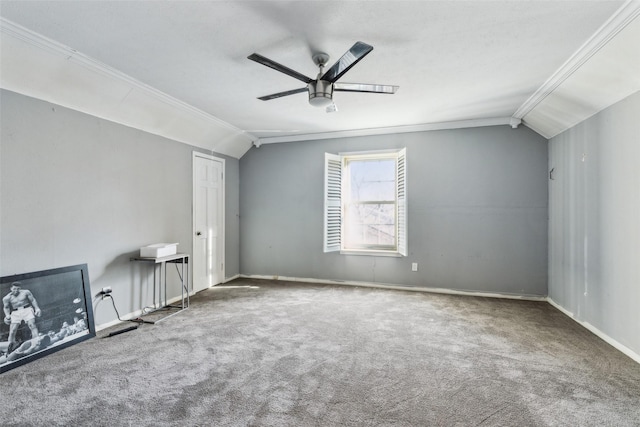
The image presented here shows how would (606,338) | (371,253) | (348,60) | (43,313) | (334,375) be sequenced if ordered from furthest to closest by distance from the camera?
(371,253) < (606,338) < (43,313) < (334,375) < (348,60)

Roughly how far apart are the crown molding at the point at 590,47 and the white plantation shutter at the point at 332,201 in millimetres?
2595

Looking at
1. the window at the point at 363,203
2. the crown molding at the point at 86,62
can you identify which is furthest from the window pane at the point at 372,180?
the crown molding at the point at 86,62

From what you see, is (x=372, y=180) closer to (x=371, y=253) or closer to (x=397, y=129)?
(x=397, y=129)

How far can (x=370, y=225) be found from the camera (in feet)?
16.5

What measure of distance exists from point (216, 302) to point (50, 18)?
10.4 feet

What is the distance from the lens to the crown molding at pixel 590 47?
75.0 inches

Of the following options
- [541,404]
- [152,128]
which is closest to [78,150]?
Answer: [152,128]

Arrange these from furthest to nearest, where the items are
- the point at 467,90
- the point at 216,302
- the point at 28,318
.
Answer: the point at 216,302, the point at 467,90, the point at 28,318

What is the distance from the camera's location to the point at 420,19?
6.70ft

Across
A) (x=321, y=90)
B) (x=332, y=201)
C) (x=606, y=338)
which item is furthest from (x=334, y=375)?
(x=332, y=201)

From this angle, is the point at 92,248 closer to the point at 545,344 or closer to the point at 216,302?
the point at 216,302

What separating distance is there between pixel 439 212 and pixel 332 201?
1.60 metres

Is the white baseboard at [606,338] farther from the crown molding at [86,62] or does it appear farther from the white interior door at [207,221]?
the crown molding at [86,62]

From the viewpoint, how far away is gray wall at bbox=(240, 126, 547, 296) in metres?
4.18
